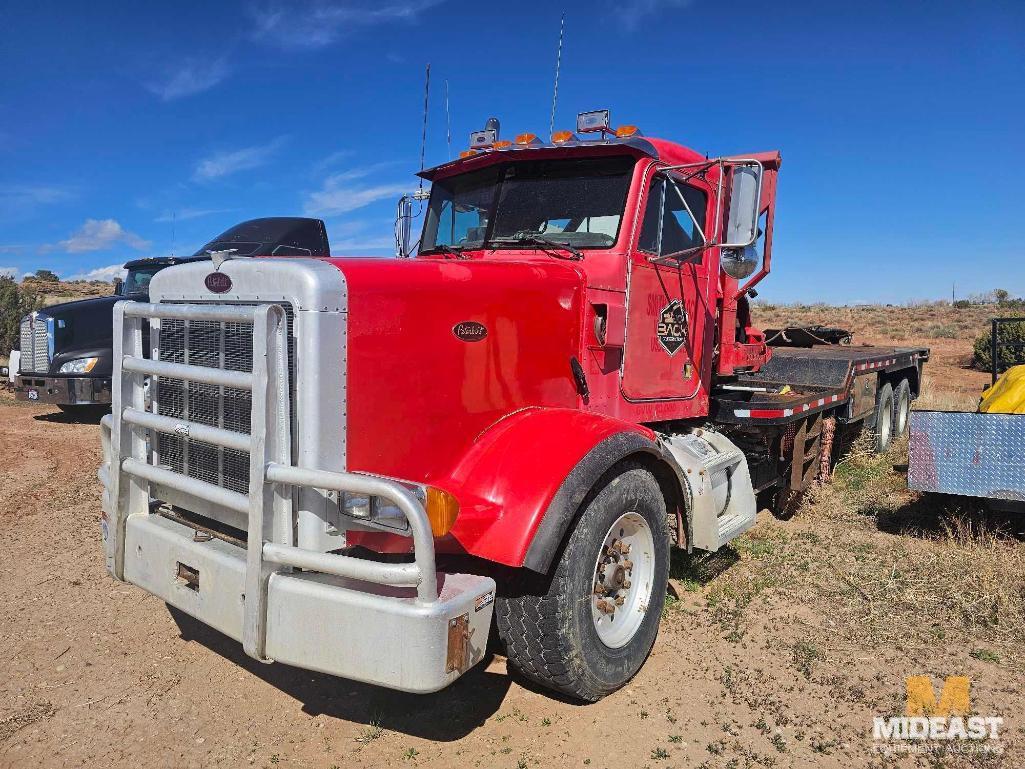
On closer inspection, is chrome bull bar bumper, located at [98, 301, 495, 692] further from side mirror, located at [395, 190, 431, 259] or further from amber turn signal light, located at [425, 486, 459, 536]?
side mirror, located at [395, 190, 431, 259]

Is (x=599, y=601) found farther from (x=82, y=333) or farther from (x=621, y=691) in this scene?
(x=82, y=333)

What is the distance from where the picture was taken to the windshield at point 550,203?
13.3 feet

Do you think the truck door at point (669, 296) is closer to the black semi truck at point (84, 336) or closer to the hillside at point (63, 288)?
the black semi truck at point (84, 336)

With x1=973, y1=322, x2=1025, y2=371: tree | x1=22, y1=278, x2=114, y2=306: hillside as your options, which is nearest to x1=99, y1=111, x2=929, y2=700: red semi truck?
x1=973, y1=322, x2=1025, y2=371: tree

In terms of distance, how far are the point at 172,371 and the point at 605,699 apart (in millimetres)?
2386

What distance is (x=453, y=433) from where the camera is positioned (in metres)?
3.08

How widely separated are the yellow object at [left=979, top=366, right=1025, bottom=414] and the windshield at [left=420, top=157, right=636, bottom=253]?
11.2 ft

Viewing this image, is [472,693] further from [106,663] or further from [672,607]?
[106,663]

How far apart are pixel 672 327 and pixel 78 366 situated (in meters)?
8.32

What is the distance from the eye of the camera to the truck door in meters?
4.14

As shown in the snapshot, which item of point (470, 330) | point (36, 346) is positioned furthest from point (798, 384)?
point (36, 346)

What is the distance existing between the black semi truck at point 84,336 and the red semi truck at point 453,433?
5.90 meters

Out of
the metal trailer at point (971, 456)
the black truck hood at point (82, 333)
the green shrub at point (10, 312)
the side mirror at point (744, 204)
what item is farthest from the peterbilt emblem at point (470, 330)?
the green shrub at point (10, 312)

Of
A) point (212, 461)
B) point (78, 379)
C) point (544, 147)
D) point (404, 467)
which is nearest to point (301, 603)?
point (404, 467)
